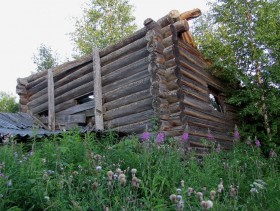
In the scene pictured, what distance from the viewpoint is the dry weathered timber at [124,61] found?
8805mm

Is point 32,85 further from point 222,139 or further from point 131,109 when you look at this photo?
point 222,139

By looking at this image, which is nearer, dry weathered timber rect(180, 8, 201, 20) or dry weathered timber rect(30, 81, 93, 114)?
dry weathered timber rect(180, 8, 201, 20)

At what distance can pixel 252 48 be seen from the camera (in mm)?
10484

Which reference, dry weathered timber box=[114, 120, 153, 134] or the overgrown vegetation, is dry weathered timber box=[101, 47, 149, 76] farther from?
the overgrown vegetation

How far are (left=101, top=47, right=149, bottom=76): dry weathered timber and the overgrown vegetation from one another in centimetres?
406

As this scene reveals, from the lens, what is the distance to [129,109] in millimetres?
8820

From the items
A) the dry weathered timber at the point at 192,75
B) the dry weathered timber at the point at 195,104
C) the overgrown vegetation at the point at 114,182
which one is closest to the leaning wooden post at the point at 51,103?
the dry weathered timber at the point at 192,75

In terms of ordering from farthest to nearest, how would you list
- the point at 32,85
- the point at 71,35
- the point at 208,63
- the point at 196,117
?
the point at 71,35 < the point at 32,85 < the point at 208,63 < the point at 196,117

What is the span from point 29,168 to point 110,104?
629 centimetres

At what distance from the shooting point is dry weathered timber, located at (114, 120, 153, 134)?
8.21m

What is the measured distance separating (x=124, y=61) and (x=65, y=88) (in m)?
2.81

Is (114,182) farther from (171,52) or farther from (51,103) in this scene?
(51,103)

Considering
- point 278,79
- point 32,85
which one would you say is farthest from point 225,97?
point 32,85

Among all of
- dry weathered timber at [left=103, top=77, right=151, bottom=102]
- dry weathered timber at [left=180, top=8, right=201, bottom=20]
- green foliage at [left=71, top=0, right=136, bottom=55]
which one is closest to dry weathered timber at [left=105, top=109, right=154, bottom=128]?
dry weathered timber at [left=103, top=77, right=151, bottom=102]
